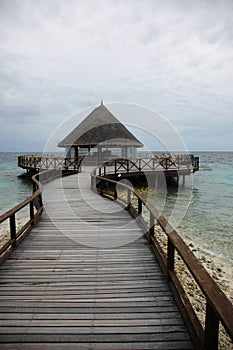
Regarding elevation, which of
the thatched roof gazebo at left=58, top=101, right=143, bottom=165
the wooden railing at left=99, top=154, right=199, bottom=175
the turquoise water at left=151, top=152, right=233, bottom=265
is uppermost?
the thatched roof gazebo at left=58, top=101, right=143, bottom=165

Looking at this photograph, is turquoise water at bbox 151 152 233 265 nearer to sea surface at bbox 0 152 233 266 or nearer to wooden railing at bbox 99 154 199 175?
sea surface at bbox 0 152 233 266

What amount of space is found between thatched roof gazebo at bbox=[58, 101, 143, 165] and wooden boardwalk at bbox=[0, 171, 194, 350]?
18844 millimetres

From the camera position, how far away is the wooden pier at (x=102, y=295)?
2.28 m

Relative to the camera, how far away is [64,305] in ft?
9.55

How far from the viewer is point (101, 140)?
942 inches

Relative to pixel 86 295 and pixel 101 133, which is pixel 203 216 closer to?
pixel 86 295

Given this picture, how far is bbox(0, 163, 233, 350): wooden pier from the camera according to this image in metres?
2.28

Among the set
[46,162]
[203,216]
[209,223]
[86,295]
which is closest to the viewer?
[86,295]

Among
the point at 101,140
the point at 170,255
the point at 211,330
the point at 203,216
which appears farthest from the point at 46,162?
the point at 211,330

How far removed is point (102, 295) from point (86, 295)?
210 millimetres

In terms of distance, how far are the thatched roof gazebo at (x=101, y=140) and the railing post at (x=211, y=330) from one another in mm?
21945

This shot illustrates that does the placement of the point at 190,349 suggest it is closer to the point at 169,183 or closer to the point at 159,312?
the point at 159,312

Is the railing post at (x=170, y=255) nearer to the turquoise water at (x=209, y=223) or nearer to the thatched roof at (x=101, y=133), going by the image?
the turquoise water at (x=209, y=223)

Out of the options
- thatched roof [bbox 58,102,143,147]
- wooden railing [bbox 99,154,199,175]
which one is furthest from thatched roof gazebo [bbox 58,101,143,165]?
wooden railing [bbox 99,154,199,175]
